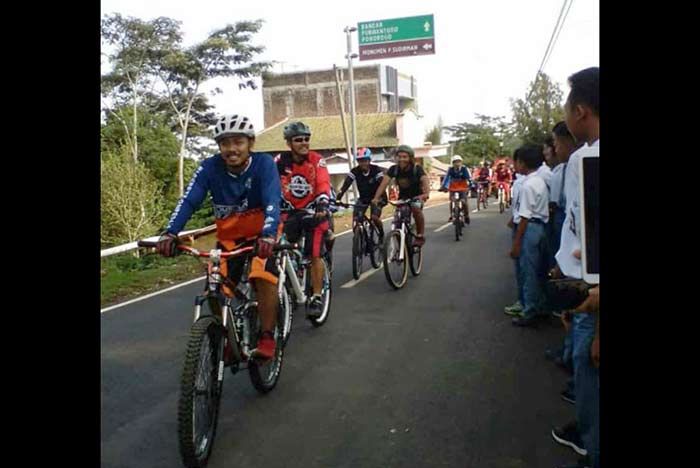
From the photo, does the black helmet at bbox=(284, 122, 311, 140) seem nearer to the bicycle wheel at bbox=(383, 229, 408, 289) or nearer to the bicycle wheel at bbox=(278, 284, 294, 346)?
the bicycle wheel at bbox=(278, 284, 294, 346)

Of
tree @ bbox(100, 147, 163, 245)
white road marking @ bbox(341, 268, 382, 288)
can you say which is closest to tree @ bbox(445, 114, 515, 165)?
tree @ bbox(100, 147, 163, 245)

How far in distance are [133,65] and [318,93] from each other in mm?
39858

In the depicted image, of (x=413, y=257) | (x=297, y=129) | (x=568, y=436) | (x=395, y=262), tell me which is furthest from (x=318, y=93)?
(x=568, y=436)

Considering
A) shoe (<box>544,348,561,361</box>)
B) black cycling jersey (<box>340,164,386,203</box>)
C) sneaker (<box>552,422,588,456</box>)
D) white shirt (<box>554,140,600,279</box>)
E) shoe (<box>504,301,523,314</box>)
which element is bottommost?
sneaker (<box>552,422,588,456</box>)

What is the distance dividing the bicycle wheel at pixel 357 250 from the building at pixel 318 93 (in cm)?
5852

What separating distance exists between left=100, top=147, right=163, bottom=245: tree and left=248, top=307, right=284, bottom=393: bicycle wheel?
15359mm

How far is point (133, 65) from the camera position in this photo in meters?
29.2

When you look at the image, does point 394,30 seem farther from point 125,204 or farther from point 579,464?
point 579,464

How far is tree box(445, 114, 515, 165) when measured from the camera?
6366 cm

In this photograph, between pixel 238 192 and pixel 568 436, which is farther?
pixel 238 192

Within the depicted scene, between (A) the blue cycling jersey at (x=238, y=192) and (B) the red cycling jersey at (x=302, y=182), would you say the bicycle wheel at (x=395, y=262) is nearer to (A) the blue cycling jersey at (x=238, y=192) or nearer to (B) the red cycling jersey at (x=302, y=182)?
(B) the red cycling jersey at (x=302, y=182)
